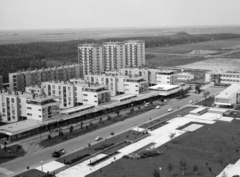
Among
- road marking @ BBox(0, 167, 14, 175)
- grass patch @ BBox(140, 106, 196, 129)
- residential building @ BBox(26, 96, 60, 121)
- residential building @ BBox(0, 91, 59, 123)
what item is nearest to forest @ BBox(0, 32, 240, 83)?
residential building @ BBox(0, 91, 59, 123)

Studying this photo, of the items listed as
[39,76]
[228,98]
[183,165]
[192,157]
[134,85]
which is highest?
[39,76]

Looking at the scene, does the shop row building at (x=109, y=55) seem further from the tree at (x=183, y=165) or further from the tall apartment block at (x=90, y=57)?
the tree at (x=183, y=165)

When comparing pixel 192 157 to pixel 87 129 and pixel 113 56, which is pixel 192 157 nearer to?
pixel 87 129

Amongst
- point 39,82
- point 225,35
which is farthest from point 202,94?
point 225,35

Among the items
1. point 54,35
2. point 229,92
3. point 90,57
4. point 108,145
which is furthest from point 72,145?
point 54,35

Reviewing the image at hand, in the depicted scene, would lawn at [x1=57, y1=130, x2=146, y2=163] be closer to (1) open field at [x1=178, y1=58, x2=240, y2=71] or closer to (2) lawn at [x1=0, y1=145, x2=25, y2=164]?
(2) lawn at [x1=0, y1=145, x2=25, y2=164]

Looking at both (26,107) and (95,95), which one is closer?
(26,107)
